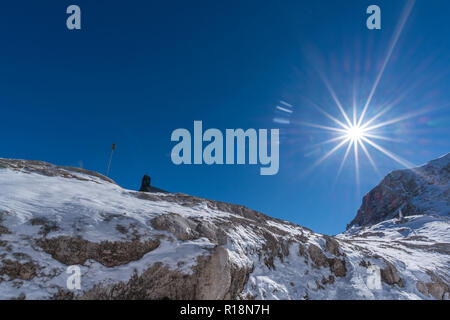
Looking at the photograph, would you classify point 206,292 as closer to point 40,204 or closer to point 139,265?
point 139,265

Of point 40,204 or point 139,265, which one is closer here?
point 139,265

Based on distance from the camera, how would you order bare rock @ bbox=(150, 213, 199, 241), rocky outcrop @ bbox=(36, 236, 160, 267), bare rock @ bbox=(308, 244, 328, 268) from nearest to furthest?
1. rocky outcrop @ bbox=(36, 236, 160, 267)
2. bare rock @ bbox=(150, 213, 199, 241)
3. bare rock @ bbox=(308, 244, 328, 268)

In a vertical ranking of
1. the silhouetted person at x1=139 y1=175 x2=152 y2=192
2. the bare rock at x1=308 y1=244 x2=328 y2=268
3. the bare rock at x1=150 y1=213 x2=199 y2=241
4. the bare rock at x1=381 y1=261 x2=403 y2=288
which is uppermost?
the silhouetted person at x1=139 y1=175 x2=152 y2=192

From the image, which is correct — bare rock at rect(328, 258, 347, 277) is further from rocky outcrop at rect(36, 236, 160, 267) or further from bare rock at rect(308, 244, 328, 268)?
rocky outcrop at rect(36, 236, 160, 267)


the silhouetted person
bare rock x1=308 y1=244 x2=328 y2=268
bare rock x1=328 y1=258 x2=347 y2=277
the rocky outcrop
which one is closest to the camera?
the rocky outcrop

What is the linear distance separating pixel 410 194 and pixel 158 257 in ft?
443

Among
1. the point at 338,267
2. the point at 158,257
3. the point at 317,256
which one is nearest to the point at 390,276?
the point at 338,267

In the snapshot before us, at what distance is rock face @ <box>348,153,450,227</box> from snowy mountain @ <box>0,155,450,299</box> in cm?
9667

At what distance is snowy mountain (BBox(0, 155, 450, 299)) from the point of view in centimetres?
739

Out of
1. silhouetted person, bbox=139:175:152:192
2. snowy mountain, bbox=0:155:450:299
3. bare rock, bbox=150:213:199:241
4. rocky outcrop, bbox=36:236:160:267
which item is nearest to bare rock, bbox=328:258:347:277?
snowy mountain, bbox=0:155:450:299

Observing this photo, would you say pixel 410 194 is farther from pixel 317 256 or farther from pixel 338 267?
pixel 317 256

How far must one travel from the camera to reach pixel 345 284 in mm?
13023
